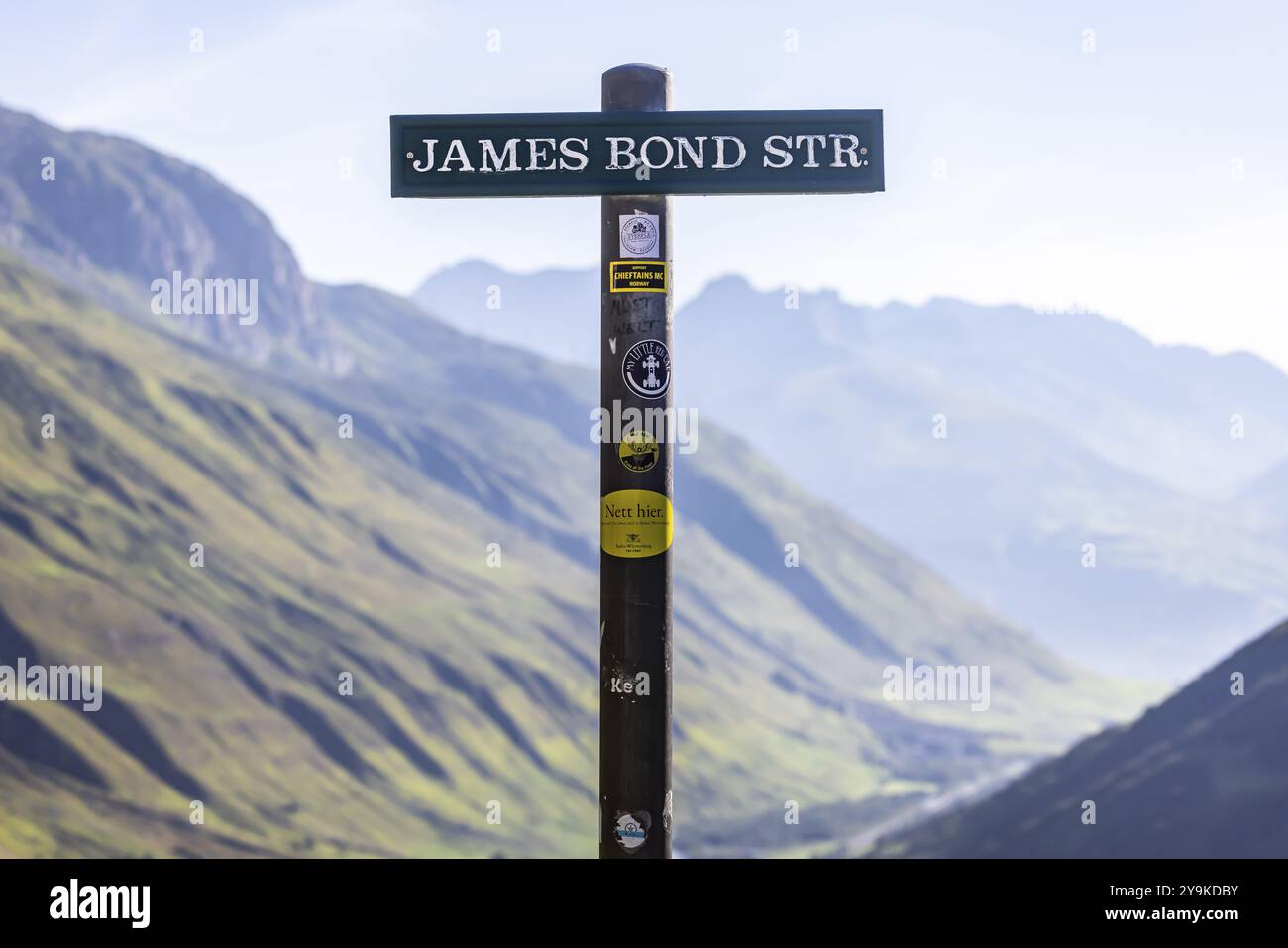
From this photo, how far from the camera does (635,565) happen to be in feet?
38.3

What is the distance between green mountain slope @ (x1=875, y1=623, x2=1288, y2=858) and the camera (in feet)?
468

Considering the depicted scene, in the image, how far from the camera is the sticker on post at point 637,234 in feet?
38.7

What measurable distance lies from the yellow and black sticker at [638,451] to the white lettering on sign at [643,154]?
1932 mm

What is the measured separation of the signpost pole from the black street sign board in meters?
0.66

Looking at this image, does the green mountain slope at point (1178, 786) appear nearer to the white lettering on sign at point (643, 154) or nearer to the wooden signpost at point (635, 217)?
the wooden signpost at point (635, 217)

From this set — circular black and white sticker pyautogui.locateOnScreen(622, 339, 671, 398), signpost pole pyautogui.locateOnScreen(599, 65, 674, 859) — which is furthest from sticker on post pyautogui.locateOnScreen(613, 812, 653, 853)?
circular black and white sticker pyautogui.locateOnScreen(622, 339, 671, 398)

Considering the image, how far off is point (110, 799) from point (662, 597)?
19361 cm

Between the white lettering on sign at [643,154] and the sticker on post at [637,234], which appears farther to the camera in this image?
the white lettering on sign at [643,154]

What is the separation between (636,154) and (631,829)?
15.7 feet

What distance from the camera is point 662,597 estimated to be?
1173 cm

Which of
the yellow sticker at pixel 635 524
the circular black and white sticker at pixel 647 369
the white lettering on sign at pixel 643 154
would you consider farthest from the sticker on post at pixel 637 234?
the yellow sticker at pixel 635 524
